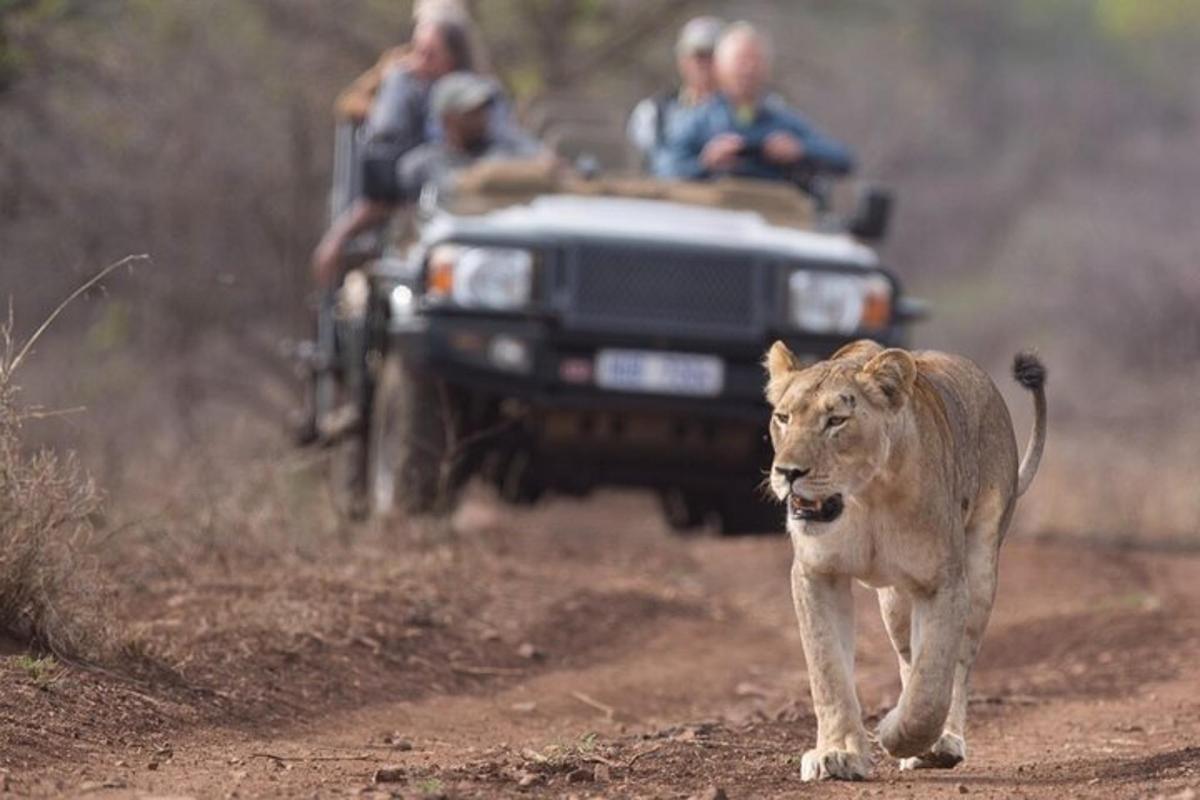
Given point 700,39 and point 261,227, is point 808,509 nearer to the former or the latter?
point 700,39

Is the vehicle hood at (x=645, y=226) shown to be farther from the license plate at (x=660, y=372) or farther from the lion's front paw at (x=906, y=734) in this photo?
the lion's front paw at (x=906, y=734)

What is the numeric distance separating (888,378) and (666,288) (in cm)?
439

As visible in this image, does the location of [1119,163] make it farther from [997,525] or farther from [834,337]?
[997,525]

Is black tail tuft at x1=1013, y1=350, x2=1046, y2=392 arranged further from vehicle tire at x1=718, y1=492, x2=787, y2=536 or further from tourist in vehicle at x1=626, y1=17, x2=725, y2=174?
tourist in vehicle at x1=626, y1=17, x2=725, y2=174

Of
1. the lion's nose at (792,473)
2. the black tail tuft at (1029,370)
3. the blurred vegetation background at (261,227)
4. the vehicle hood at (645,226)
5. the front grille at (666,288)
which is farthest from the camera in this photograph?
the blurred vegetation background at (261,227)

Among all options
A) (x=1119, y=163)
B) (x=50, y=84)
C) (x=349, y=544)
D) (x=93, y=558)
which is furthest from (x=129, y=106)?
(x=1119, y=163)

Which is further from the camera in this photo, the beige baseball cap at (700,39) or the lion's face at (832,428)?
the beige baseball cap at (700,39)

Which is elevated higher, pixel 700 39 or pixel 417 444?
pixel 700 39

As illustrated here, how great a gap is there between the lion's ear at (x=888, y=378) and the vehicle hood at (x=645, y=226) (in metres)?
4.34

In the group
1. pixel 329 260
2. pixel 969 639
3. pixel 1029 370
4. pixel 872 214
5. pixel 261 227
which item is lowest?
pixel 261 227

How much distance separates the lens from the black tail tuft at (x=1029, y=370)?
655 cm

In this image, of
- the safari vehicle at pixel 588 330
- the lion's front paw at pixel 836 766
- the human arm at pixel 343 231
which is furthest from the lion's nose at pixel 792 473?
the human arm at pixel 343 231

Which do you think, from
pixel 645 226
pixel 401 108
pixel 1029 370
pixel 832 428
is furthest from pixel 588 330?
pixel 832 428

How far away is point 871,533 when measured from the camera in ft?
19.2
